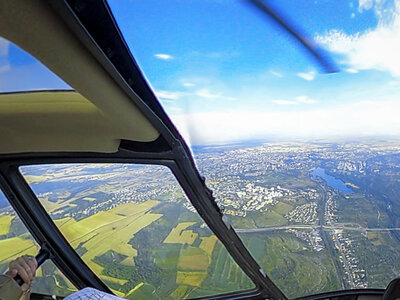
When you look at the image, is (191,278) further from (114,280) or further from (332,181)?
(332,181)

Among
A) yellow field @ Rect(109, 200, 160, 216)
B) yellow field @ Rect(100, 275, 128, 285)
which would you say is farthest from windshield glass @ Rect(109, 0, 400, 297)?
yellow field @ Rect(100, 275, 128, 285)

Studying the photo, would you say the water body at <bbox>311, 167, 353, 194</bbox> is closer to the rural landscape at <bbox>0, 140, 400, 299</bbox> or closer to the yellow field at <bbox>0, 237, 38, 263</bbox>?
the rural landscape at <bbox>0, 140, 400, 299</bbox>

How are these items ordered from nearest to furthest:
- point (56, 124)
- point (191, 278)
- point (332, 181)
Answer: point (56, 124)
point (332, 181)
point (191, 278)

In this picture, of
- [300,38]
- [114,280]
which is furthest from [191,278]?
[300,38]

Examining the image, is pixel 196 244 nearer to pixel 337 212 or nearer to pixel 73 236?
pixel 73 236

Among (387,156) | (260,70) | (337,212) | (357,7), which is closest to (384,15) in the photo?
(357,7)

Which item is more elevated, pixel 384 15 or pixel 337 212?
pixel 384 15
